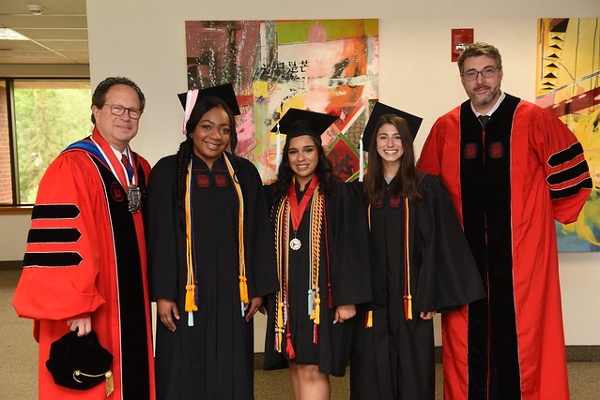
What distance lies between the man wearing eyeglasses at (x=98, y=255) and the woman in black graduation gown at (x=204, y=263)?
10 centimetres

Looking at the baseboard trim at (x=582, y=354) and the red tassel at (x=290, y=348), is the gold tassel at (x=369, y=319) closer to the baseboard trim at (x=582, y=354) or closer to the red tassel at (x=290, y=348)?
the red tassel at (x=290, y=348)

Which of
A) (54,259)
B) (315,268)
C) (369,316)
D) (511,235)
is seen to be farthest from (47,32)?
(511,235)

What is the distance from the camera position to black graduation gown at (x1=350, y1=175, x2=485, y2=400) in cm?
243

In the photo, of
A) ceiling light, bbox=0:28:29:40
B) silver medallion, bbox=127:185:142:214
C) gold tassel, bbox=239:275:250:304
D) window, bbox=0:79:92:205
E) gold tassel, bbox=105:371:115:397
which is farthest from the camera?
window, bbox=0:79:92:205

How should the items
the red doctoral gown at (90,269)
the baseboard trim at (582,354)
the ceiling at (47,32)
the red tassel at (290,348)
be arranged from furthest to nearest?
the ceiling at (47,32)
the baseboard trim at (582,354)
the red tassel at (290,348)
the red doctoral gown at (90,269)

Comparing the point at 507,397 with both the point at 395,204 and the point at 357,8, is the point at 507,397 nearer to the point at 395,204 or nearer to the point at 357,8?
the point at 395,204

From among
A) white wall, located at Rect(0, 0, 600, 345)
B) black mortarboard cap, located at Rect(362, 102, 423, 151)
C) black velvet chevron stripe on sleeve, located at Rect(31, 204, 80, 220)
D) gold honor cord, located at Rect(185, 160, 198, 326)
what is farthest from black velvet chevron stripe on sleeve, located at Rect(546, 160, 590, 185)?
black velvet chevron stripe on sleeve, located at Rect(31, 204, 80, 220)

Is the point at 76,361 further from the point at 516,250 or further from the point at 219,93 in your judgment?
the point at 516,250

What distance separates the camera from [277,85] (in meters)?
3.62

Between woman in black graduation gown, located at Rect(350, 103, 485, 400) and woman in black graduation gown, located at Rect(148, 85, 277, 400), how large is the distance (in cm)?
56

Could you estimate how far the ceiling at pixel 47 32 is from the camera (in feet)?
15.8

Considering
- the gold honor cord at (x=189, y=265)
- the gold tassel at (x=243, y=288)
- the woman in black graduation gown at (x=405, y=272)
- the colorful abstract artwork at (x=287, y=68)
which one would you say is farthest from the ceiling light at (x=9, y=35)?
the woman in black graduation gown at (x=405, y=272)

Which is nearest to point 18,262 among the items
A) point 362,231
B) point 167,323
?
point 167,323

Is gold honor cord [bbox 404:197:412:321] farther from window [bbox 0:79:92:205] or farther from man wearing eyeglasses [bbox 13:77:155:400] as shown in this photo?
window [bbox 0:79:92:205]
